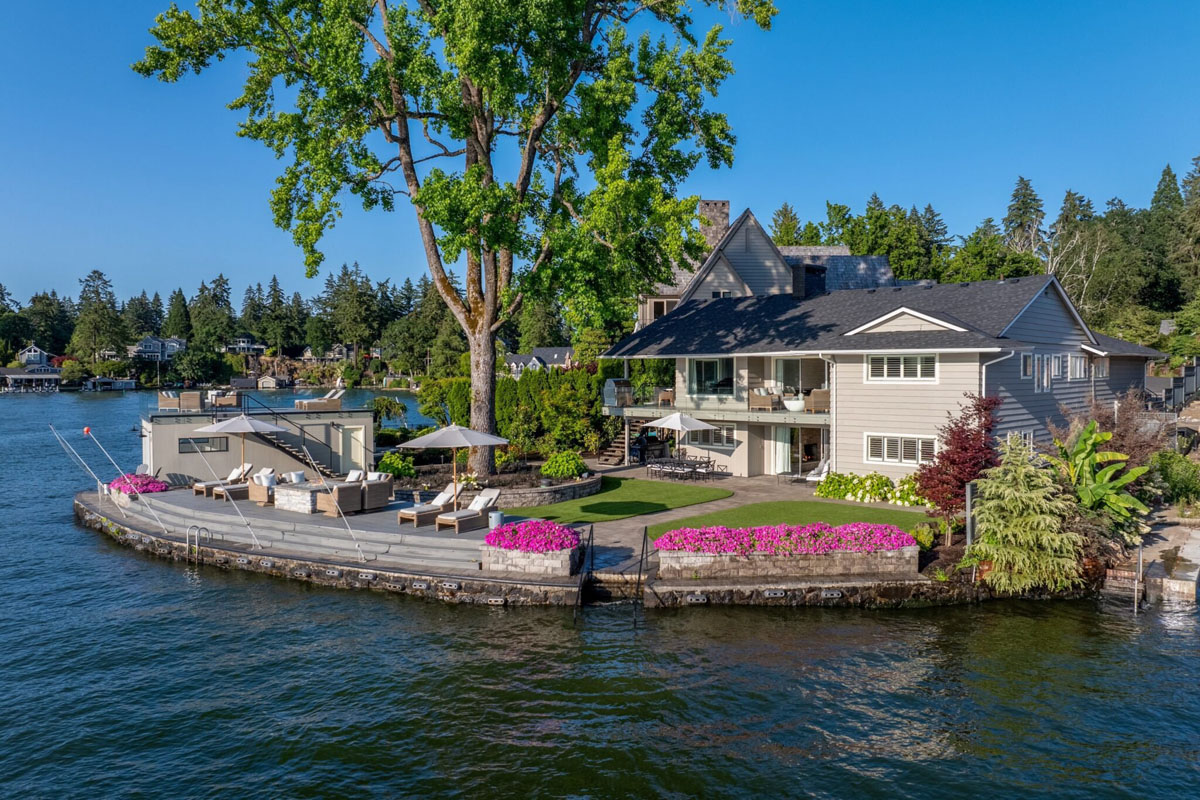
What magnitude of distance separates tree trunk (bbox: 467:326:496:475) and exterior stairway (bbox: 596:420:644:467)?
25.7 feet

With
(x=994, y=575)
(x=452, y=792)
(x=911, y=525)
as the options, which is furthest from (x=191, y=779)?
(x=911, y=525)

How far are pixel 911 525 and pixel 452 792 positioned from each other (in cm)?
1498

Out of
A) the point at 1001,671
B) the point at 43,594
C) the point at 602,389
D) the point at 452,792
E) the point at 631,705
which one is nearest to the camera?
the point at 452,792

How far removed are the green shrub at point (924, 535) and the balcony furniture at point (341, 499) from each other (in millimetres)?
15002

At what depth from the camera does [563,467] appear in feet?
88.6

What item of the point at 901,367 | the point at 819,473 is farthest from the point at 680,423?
the point at 901,367

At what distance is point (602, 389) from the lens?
34875mm

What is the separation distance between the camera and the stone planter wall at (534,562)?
55.7ft

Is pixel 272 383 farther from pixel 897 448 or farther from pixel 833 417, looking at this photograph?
pixel 897 448

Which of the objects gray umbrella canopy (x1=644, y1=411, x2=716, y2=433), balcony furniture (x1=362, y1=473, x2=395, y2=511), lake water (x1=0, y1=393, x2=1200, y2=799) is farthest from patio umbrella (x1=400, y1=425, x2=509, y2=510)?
gray umbrella canopy (x1=644, y1=411, x2=716, y2=433)

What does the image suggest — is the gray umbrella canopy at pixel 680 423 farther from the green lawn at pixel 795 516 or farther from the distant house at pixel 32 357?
the distant house at pixel 32 357

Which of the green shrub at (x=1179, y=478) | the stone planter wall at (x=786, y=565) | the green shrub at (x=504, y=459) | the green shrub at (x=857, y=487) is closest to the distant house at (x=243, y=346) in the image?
the green shrub at (x=504, y=459)

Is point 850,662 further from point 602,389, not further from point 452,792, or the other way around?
point 602,389

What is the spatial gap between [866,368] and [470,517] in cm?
1450
